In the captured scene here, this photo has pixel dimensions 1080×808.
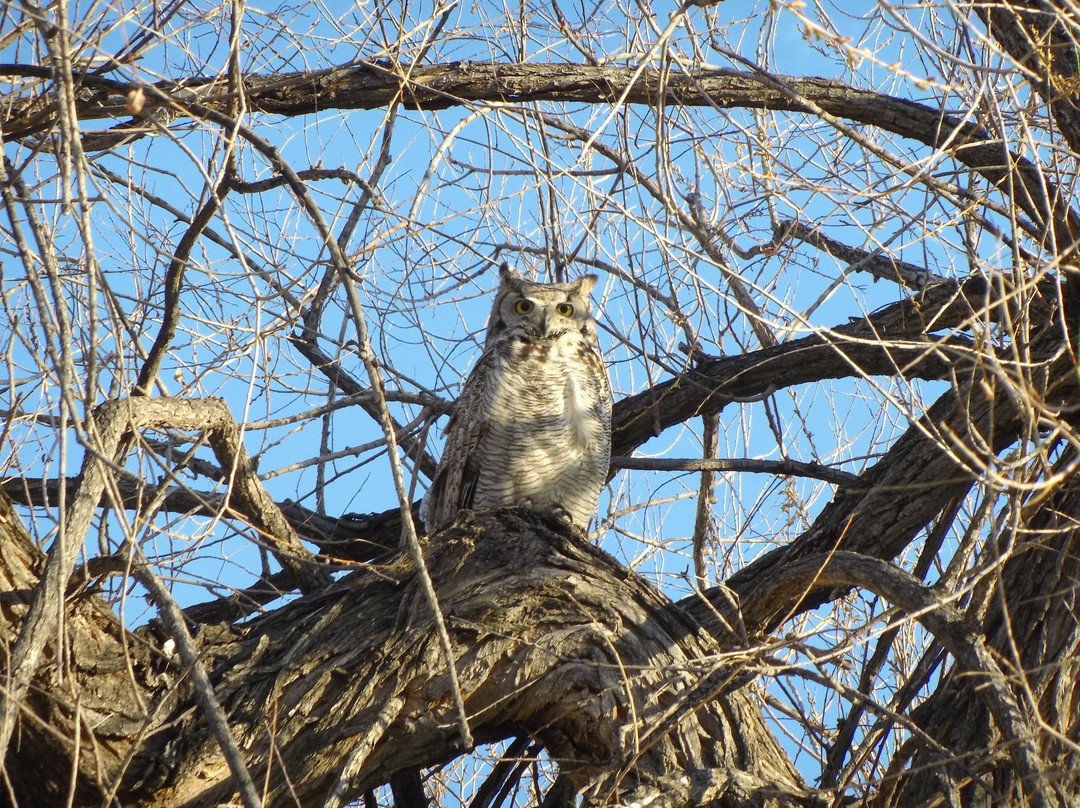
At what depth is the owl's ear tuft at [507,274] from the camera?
4.93 m

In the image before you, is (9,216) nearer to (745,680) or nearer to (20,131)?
(20,131)

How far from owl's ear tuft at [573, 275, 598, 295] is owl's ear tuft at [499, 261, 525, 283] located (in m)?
0.27

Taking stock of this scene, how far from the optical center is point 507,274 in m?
4.95

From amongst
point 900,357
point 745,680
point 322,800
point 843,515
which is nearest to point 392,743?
point 322,800

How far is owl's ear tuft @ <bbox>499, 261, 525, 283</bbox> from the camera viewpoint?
16.2 ft

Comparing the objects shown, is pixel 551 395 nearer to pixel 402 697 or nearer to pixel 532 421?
pixel 532 421

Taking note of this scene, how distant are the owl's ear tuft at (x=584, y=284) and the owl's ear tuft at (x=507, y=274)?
270 millimetres

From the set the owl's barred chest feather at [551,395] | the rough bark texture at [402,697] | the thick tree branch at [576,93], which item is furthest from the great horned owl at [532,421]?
the rough bark texture at [402,697]

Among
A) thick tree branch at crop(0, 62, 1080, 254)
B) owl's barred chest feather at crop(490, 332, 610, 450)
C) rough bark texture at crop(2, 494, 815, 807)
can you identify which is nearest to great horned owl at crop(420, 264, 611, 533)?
owl's barred chest feather at crop(490, 332, 610, 450)

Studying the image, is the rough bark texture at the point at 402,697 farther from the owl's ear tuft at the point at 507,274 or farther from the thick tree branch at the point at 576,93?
the owl's ear tuft at the point at 507,274

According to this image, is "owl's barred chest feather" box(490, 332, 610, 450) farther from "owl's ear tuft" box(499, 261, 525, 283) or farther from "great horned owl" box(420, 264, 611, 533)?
"owl's ear tuft" box(499, 261, 525, 283)

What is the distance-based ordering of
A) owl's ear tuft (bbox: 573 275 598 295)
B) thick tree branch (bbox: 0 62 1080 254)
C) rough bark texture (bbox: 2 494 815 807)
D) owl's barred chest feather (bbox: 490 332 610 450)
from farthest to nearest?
owl's ear tuft (bbox: 573 275 598 295)
owl's barred chest feather (bbox: 490 332 610 450)
thick tree branch (bbox: 0 62 1080 254)
rough bark texture (bbox: 2 494 815 807)

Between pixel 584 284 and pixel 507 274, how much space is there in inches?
14.4

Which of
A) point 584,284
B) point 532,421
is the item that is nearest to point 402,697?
point 532,421
